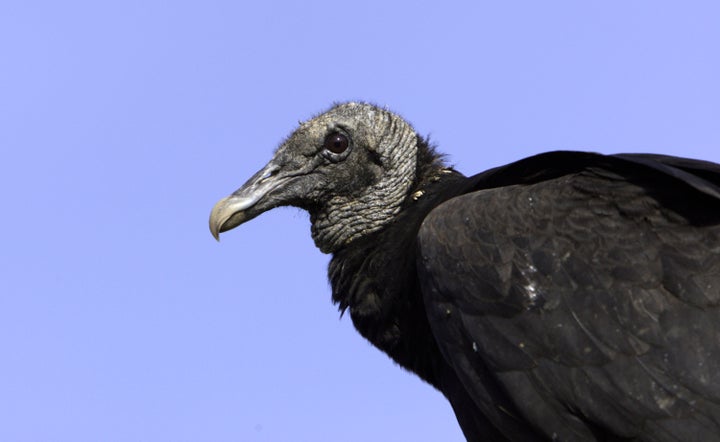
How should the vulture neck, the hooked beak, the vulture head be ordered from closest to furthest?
the vulture neck < the hooked beak < the vulture head

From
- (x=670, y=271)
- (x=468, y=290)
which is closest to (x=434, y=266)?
(x=468, y=290)

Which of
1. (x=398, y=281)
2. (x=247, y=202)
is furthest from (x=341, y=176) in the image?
(x=398, y=281)

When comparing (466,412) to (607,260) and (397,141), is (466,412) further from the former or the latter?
(397,141)

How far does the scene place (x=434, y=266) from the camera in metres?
5.72

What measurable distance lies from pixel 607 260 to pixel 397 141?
66.4 inches

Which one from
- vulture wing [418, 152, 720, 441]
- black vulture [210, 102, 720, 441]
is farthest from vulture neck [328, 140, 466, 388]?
vulture wing [418, 152, 720, 441]

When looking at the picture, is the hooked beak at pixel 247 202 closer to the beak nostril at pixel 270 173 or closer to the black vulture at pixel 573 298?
the beak nostril at pixel 270 173

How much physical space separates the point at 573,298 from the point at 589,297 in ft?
0.21

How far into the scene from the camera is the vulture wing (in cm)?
527

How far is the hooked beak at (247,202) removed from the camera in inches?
256

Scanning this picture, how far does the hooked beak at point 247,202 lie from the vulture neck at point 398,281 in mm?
475

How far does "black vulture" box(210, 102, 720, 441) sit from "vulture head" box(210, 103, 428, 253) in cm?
54

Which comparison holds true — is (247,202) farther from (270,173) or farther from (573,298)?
(573,298)

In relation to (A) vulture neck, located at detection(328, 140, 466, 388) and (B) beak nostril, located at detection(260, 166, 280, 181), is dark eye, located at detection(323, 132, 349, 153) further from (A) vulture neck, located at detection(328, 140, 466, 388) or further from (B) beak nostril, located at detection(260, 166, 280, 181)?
(A) vulture neck, located at detection(328, 140, 466, 388)
